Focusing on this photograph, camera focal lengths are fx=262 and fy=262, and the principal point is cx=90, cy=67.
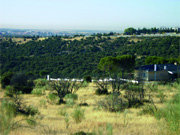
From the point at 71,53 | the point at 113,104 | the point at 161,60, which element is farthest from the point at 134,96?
the point at 71,53

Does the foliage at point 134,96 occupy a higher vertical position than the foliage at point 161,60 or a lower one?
higher

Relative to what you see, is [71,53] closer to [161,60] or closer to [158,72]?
[161,60]

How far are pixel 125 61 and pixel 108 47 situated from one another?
82.6 ft

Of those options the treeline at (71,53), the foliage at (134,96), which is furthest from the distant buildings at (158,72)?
the foliage at (134,96)

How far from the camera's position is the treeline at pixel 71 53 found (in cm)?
4191

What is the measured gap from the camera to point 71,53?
56.9 metres

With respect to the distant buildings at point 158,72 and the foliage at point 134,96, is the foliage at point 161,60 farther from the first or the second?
the foliage at point 134,96

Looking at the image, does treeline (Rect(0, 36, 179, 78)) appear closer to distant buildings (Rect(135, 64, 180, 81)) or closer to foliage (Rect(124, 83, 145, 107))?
distant buildings (Rect(135, 64, 180, 81))

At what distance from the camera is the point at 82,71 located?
41.5 meters

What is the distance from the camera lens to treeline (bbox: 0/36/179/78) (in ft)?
137

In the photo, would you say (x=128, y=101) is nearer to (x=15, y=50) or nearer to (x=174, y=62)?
(x=174, y=62)

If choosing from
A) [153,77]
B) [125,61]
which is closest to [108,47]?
[125,61]

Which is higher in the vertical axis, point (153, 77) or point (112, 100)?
point (112, 100)

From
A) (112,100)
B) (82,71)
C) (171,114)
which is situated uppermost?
(171,114)
